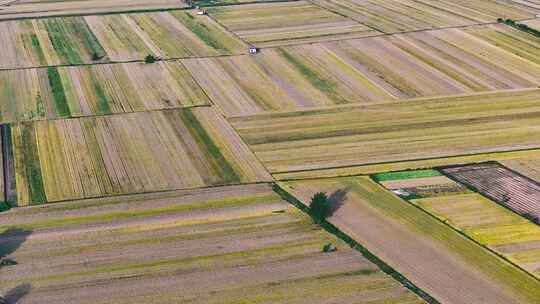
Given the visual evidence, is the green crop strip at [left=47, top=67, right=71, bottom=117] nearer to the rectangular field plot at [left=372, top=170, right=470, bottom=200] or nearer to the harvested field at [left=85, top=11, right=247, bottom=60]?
the harvested field at [left=85, top=11, right=247, bottom=60]

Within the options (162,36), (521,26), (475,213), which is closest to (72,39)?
(162,36)

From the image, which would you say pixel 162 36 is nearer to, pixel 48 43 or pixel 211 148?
pixel 48 43

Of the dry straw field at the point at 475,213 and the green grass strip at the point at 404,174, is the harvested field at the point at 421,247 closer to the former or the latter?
the dry straw field at the point at 475,213

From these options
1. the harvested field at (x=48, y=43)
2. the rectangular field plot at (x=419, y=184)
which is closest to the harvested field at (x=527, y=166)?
the rectangular field plot at (x=419, y=184)

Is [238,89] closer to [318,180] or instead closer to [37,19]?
[318,180]

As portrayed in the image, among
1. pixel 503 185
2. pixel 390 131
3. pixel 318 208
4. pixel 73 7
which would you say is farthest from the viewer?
pixel 73 7

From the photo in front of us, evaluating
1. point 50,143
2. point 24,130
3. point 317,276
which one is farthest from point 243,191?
point 24,130
